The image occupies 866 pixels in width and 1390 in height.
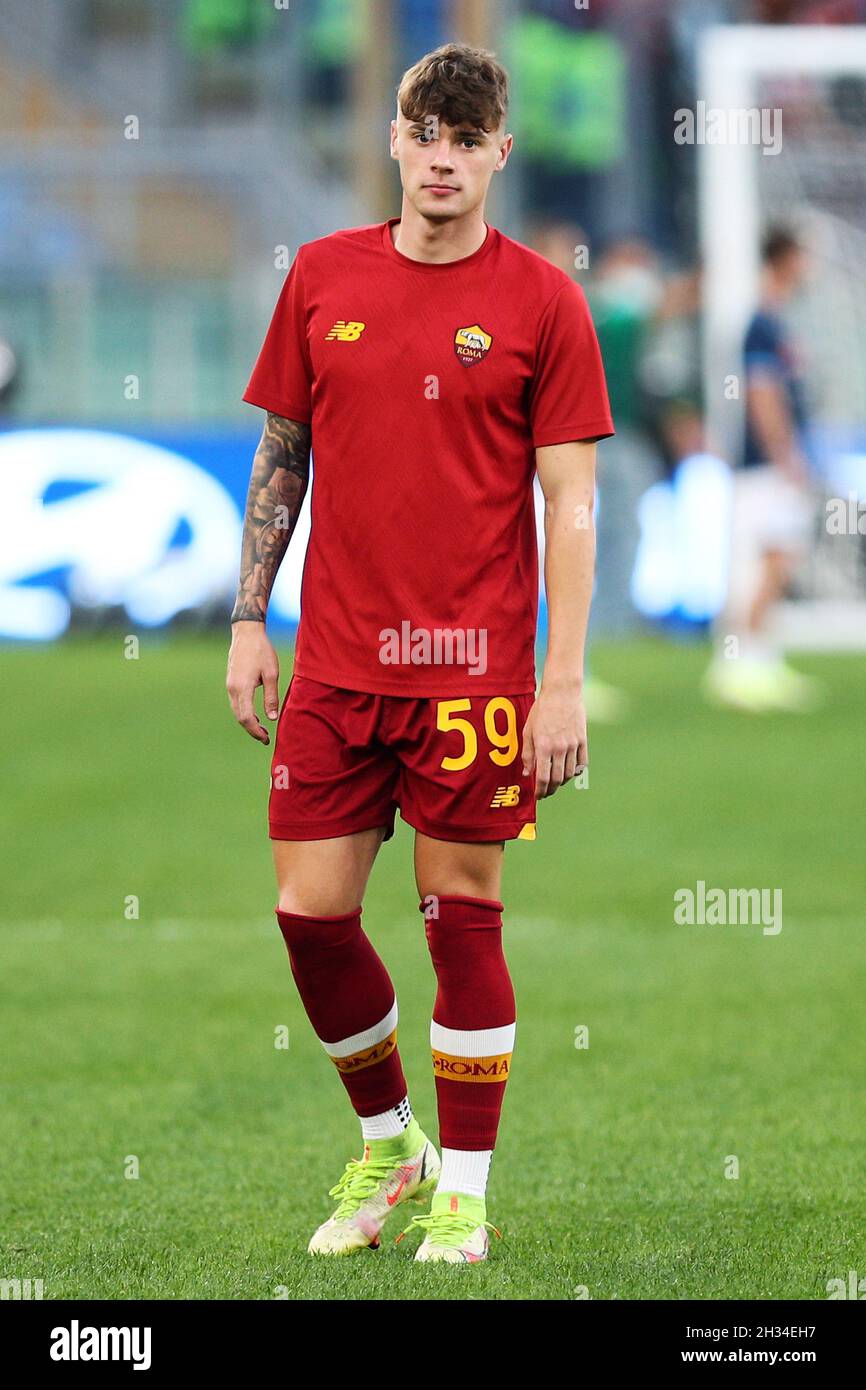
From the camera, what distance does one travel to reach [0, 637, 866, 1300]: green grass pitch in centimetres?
377

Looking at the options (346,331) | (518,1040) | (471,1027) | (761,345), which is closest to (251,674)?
(346,331)

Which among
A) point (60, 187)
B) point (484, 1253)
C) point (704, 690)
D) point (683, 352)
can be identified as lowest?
point (704, 690)

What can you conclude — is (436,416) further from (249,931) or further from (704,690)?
(704,690)

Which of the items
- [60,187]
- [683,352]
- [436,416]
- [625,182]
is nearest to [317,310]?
[436,416]

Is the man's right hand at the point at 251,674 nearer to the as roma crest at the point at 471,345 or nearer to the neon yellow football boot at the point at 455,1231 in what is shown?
the as roma crest at the point at 471,345

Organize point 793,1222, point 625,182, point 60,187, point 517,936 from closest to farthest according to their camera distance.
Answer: point 793,1222, point 517,936, point 60,187, point 625,182

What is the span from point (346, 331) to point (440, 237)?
8.8 inches

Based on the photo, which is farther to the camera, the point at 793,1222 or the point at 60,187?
the point at 60,187

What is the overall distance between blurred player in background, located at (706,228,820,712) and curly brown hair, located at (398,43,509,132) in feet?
26.9

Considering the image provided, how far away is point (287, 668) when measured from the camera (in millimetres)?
12469

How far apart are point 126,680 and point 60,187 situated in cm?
677

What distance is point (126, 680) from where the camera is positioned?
501 inches

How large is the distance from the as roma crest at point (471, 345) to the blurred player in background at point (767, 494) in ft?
27.0
